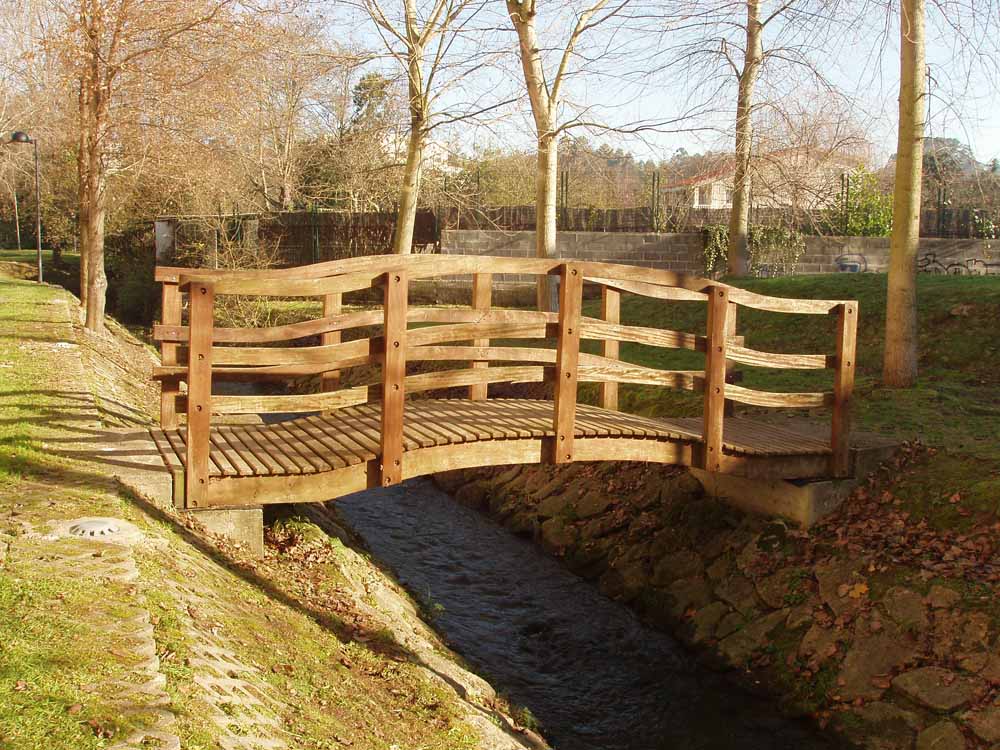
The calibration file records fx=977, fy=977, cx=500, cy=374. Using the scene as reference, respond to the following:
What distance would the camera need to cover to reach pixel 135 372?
1470 centimetres

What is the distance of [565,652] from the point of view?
7.90 meters

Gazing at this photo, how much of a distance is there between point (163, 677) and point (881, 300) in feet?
45.2

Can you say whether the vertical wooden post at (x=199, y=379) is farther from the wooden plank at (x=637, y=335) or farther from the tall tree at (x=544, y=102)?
the tall tree at (x=544, y=102)

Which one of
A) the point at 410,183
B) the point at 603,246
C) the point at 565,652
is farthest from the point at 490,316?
the point at 603,246

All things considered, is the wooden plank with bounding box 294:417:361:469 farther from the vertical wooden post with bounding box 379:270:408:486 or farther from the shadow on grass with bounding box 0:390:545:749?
the shadow on grass with bounding box 0:390:545:749

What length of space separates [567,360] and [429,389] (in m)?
1.08

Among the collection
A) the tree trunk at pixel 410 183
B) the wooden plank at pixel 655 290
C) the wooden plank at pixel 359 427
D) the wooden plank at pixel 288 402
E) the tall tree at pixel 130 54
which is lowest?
the wooden plank at pixel 359 427

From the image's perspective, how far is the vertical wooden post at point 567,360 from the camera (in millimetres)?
7086

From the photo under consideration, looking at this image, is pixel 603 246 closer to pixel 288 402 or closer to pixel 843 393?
pixel 843 393

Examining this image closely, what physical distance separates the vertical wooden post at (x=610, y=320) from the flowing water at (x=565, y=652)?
181cm

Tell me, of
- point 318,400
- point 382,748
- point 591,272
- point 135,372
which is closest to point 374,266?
point 318,400

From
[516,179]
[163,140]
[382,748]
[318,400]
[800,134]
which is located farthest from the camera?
[516,179]

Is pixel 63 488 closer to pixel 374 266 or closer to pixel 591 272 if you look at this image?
pixel 374 266

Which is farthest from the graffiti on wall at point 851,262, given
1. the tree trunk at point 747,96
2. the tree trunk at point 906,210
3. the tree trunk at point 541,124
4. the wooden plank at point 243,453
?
the wooden plank at point 243,453
